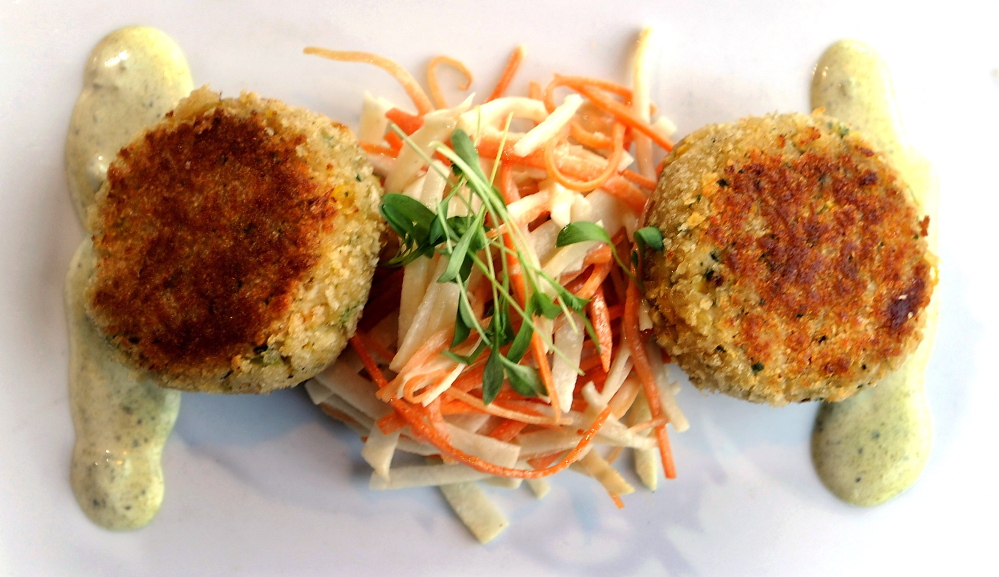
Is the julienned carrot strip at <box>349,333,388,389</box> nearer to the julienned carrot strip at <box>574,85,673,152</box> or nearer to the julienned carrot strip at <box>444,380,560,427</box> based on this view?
the julienned carrot strip at <box>444,380,560,427</box>

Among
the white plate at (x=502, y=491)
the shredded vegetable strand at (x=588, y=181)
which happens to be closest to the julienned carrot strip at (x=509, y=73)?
the white plate at (x=502, y=491)

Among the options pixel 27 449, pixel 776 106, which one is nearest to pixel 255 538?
pixel 27 449

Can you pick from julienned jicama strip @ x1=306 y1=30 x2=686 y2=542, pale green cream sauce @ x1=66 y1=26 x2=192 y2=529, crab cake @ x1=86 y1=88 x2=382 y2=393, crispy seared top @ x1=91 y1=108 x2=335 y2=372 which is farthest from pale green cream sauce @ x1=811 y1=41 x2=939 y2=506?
pale green cream sauce @ x1=66 y1=26 x2=192 y2=529

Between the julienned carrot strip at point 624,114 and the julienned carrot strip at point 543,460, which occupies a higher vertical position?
the julienned carrot strip at point 624,114

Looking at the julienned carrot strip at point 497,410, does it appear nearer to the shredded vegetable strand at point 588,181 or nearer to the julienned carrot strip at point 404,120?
the shredded vegetable strand at point 588,181

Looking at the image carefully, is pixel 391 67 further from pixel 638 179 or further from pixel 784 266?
pixel 784 266

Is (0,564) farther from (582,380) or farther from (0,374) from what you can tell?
(582,380)

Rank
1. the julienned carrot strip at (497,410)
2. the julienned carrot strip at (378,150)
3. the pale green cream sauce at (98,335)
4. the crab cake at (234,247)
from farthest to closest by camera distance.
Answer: the pale green cream sauce at (98,335), the julienned carrot strip at (378,150), the julienned carrot strip at (497,410), the crab cake at (234,247)
